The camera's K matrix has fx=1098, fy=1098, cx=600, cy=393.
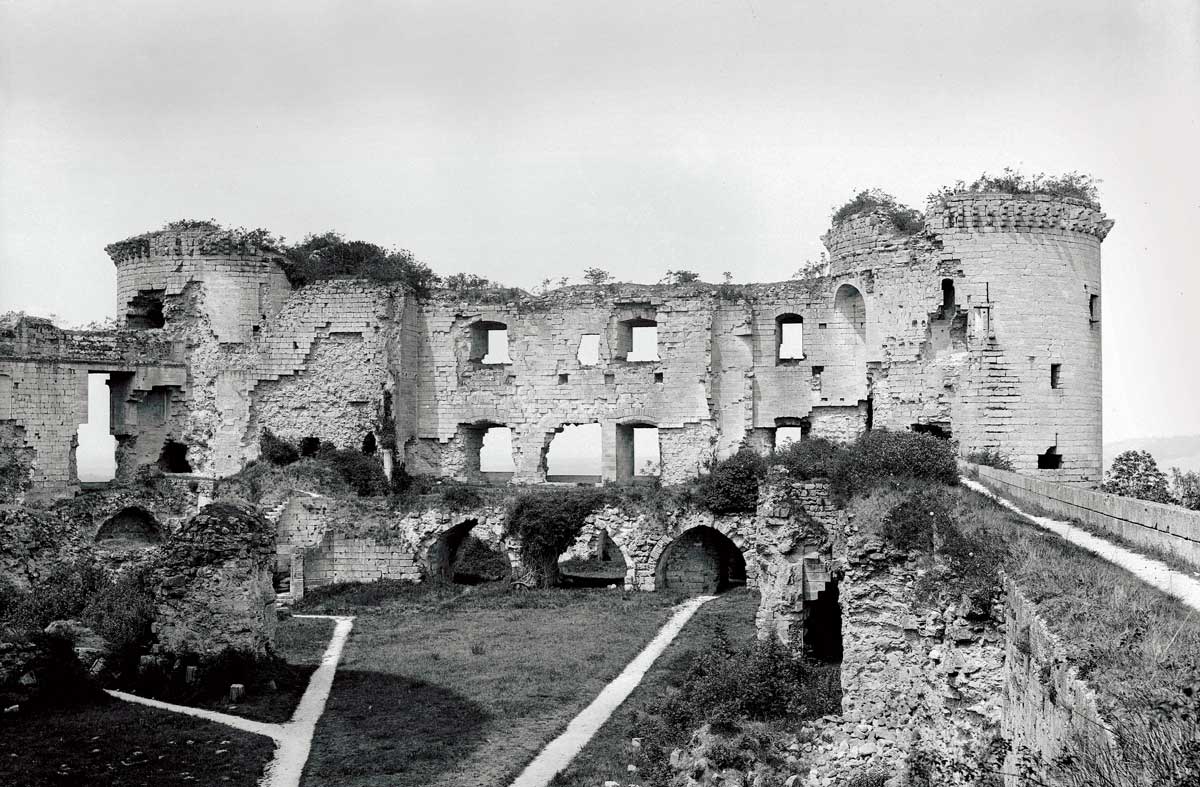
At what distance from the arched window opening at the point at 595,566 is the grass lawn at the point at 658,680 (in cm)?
328

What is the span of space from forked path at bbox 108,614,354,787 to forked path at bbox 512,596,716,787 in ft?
8.03

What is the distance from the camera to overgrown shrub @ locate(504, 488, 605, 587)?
2486cm

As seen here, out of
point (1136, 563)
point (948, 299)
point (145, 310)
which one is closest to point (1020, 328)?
point (948, 299)

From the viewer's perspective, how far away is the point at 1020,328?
971 inches

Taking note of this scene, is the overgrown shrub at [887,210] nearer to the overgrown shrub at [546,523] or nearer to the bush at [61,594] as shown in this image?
the overgrown shrub at [546,523]

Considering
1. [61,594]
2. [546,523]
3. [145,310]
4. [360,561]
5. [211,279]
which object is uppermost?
[211,279]

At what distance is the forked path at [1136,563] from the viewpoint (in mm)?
8305

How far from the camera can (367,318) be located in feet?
96.4

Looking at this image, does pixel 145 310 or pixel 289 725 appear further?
pixel 145 310

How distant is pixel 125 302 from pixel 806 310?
18.5m

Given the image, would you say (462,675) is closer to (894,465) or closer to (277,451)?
(894,465)

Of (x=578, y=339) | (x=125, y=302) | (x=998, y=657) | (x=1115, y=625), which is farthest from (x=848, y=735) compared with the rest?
(x=125, y=302)

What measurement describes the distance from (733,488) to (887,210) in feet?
27.1

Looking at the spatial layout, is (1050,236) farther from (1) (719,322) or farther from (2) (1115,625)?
(2) (1115,625)
